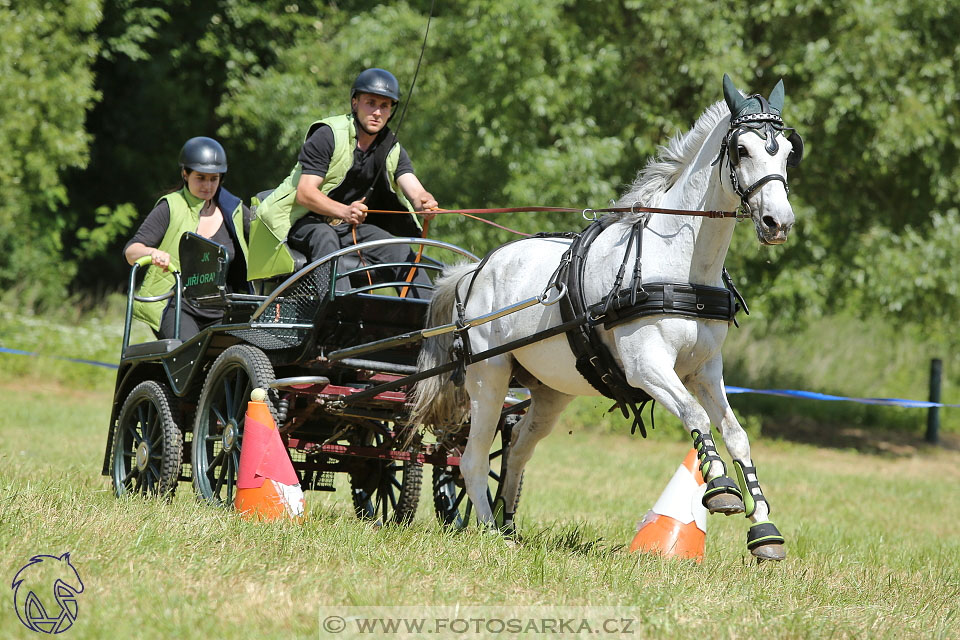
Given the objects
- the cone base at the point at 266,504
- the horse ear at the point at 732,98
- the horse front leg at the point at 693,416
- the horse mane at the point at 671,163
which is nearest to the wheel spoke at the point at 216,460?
the cone base at the point at 266,504

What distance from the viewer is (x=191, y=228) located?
24.9 feet

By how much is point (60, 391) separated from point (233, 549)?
1284 centimetres

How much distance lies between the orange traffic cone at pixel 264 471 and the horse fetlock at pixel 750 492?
2255 mm

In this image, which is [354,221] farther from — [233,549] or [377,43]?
[377,43]

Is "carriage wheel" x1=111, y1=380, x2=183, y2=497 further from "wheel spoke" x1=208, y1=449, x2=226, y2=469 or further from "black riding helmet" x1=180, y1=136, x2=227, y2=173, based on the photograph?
"black riding helmet" x1=180, y1=136, x2=227, y2=173

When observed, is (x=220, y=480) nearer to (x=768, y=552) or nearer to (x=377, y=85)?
(x=377, y=85)

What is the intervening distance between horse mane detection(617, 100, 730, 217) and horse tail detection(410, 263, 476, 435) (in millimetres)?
1261

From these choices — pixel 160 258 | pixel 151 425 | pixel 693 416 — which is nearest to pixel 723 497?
pixel 693 416

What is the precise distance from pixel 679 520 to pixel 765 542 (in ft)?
4.41

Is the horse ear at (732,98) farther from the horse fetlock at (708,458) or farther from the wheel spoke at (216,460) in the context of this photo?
the wheel spoke at (216,460)

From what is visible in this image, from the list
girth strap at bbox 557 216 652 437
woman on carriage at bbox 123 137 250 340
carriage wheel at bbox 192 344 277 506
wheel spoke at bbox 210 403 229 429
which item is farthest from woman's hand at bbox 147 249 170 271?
girth strap at bbox 557 216 652 437

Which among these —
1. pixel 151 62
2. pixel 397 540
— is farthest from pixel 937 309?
pixel 151 62

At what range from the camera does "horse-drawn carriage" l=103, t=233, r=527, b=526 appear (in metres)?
6.06

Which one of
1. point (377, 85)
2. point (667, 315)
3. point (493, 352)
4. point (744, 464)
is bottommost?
point (744, 464)
